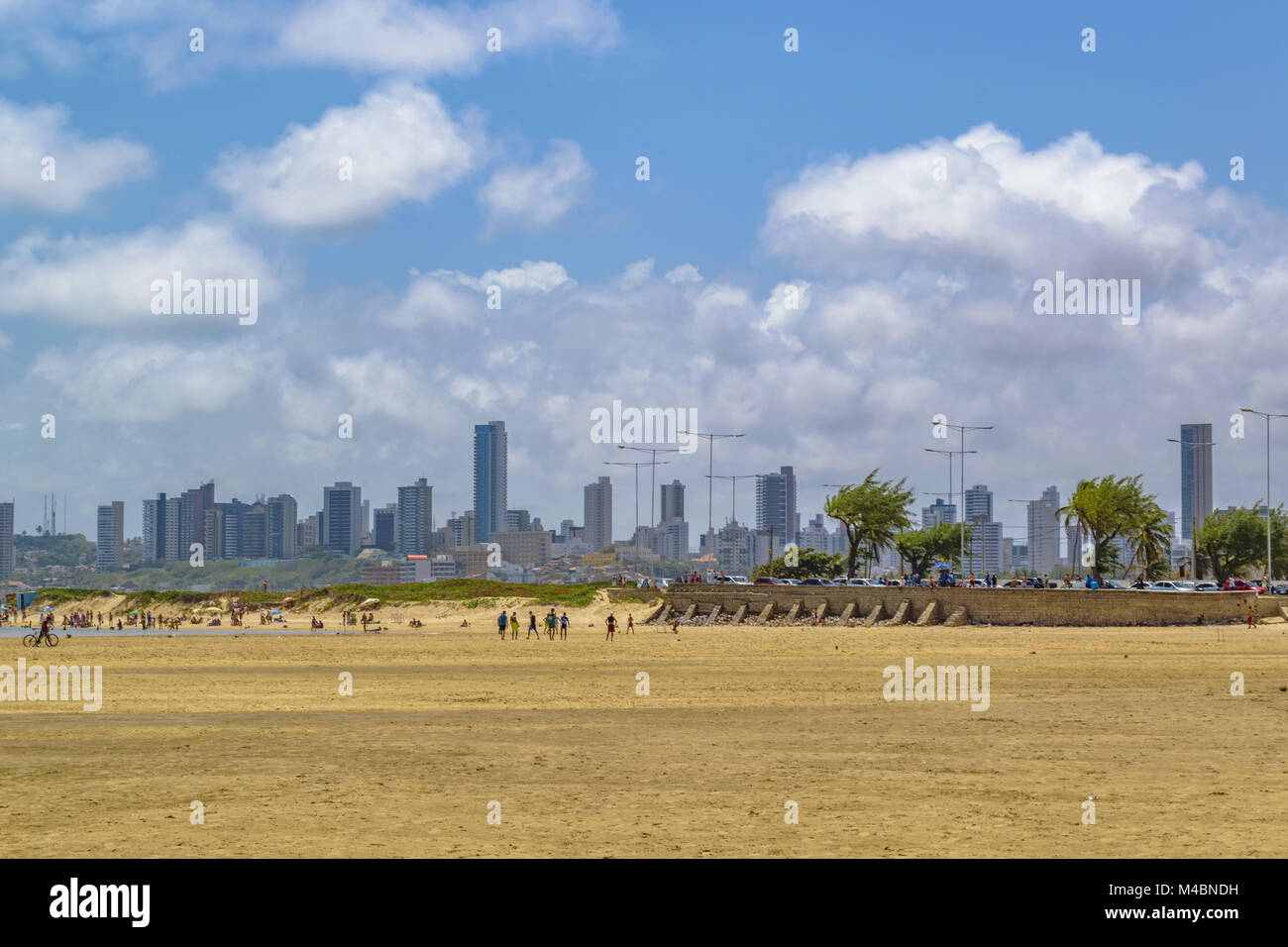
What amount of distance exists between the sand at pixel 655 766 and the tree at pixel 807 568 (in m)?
89.7

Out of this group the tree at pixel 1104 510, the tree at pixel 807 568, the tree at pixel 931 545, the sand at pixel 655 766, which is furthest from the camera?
the tree at pixel 807 568

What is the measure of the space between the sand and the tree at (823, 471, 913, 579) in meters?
60.6

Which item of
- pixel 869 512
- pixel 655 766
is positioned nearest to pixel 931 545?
pixel 869 512

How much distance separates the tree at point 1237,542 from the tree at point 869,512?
27925mm

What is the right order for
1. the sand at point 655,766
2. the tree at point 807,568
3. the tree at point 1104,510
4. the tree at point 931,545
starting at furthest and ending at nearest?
the tree at point 807,568 → the tree at point 931,545 → the tree at point 1104,510 → the sand at point 655,766

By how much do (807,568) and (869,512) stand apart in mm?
32395

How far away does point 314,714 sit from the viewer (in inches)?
926

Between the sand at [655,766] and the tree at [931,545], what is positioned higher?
the tree at [931,545]

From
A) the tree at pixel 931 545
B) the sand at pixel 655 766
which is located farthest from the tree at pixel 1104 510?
the sand at pixel 655 766

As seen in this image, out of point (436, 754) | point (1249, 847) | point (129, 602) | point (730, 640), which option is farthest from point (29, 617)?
point (1249, 847)

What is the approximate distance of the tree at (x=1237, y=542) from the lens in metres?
98.9

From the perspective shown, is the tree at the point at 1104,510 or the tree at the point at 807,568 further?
the tree at the point at 807,568

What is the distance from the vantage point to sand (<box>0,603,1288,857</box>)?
12.0 meters

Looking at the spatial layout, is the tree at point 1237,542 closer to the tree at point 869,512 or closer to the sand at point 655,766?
the tree at point 869,512
